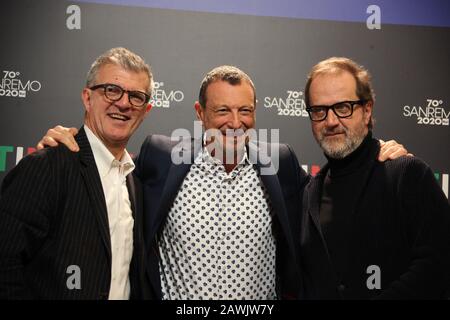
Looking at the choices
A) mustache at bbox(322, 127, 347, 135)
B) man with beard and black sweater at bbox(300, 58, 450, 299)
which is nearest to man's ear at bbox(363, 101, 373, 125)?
man with beard and black sweater at bbox(300, 58, 450, 299)

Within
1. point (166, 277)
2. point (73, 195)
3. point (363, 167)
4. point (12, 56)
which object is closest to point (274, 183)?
point (363, 167)

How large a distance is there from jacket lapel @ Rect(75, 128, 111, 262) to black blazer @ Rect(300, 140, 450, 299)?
980 millimetres

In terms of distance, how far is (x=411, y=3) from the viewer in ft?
12.0

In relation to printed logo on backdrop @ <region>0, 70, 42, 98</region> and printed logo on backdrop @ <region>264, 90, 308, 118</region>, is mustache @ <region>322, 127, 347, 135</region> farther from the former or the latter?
printed logo on backdrop @ <region>0, 70, 42, 98</region>

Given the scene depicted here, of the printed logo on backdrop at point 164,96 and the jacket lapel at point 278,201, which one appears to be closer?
Result: the jacket lapel at point 278,201

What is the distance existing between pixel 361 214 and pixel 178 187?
892 mm

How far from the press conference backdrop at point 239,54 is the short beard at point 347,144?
1039mm

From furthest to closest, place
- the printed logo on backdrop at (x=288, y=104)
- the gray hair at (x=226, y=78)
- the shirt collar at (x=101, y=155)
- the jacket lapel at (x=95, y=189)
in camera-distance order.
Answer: the printed logo on backdrop at (x=288, y=104) → the gray hair at (x=226, y=78) → the shirt collar at (x=101, y=155) → the jacket lapel at (x=95, y=189)

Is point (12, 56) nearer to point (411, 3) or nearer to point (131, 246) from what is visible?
point (131, 246)

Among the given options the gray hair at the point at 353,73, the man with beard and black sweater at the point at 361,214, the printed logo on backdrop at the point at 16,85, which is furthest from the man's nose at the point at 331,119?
the printed logo on backdrop at the point at 16,85

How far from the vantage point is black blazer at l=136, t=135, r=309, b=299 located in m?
2.36

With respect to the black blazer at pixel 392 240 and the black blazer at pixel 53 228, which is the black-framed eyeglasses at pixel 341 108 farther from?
the black blazer at pixel 53 228

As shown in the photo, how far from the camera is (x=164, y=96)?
11.1ft

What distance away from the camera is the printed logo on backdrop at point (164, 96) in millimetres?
3369
